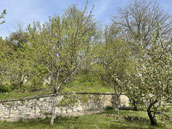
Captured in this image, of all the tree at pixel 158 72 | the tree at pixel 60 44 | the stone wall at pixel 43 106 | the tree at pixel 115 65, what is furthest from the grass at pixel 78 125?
the tree at pixel 115 65

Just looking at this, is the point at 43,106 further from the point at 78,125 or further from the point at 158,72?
the point at 158,72

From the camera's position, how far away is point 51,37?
10602 mm

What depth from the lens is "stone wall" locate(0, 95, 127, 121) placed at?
13.1m

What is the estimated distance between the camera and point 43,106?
1458cm

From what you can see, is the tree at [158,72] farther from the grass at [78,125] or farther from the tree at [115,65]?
the tree at [115,65]

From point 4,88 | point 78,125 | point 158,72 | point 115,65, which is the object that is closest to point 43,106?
point 78,125

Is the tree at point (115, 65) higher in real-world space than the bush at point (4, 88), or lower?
higher

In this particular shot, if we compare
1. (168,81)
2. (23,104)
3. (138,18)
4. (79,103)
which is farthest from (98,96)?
(138,18)

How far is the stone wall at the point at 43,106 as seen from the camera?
42.9 feet

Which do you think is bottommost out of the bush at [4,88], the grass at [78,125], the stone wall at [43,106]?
the grass at [78,125]

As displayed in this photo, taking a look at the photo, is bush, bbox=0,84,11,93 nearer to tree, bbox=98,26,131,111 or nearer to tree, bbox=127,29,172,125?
tree, bbox=98,26,131,111

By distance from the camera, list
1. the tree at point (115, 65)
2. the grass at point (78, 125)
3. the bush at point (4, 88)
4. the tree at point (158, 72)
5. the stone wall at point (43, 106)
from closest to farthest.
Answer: the tree at point (158, 72) < the grass at point (78, 125) < the stone wall at point (43, 106) < the tree at point (115, 65) < the bush at point (4, 88)

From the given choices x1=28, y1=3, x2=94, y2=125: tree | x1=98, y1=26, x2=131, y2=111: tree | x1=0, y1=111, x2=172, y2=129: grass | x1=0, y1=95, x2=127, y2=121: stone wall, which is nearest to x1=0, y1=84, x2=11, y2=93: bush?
x1=0, y1=95, x2=127, y2=121: stone wall

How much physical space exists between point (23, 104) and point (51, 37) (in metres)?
7.34
